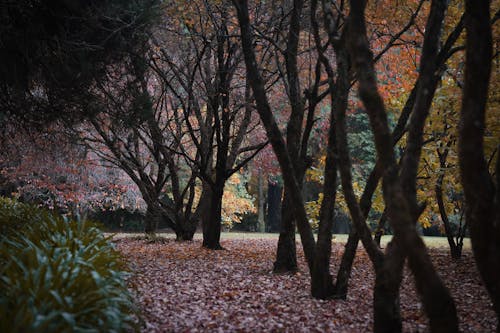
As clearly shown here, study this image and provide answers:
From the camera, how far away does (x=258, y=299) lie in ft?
22.9

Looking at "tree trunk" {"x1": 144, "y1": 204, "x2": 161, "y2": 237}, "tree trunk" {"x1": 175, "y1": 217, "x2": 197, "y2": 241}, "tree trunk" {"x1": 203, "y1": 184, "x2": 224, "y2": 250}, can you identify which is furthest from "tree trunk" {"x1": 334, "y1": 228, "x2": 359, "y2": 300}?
"tree trunk" {"x1": 144, "y1": 204, "x2": 161, "y2": 237}

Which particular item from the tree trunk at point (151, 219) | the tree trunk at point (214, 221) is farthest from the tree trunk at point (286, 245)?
the tree trunk at point (151, 219)

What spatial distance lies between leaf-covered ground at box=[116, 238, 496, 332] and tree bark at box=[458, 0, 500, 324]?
5.96ft

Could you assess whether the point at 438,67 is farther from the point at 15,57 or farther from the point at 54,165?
the point at 54,165

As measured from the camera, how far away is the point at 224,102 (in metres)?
12.2

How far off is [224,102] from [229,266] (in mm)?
4132

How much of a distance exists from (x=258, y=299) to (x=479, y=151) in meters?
3.95

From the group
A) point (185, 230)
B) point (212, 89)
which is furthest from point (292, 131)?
point (185, 230)

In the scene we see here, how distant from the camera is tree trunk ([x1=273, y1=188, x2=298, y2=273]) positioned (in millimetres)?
8945

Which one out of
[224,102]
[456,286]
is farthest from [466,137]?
[224,102]

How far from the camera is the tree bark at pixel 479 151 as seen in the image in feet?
12.6

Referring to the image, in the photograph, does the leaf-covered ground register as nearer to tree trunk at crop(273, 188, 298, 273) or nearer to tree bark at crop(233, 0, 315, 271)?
tree trunk at crop(273, 188, 298, 273)

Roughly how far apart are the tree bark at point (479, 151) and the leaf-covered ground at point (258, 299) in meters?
1.82

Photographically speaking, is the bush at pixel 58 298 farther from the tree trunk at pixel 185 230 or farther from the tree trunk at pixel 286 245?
the tree trunk at pixel 185 230
